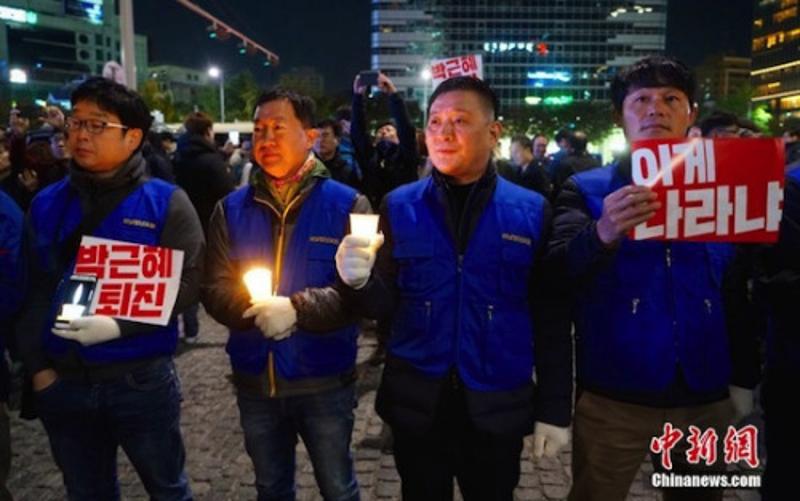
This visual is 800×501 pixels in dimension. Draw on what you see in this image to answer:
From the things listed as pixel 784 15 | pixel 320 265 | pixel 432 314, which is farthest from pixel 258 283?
pixel 784 15

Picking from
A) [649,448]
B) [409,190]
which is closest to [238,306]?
[409,190]

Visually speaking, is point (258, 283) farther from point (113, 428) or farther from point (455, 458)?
point (455, 458)

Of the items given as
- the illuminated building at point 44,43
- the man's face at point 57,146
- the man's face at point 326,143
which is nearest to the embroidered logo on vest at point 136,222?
the man's face at point 326,143

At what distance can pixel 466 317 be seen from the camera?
9.05ft

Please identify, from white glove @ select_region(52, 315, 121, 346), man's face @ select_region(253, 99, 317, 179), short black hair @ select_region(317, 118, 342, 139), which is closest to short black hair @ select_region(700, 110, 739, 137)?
short black hair @ select_region(317, 118, 342, 139)

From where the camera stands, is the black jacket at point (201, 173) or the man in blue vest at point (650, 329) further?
the black jacket at point (201, 173)

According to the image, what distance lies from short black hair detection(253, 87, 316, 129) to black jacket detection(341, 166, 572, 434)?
0.81m

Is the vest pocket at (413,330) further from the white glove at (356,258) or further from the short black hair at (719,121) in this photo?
the short black hair at (719,121)

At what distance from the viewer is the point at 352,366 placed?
324 centimetres

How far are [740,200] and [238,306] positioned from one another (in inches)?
86.6

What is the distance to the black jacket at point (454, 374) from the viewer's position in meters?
2.77

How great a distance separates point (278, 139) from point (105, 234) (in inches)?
36.4

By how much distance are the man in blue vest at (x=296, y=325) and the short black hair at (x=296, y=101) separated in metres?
0.06

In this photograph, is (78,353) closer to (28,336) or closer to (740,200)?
(28,336)
